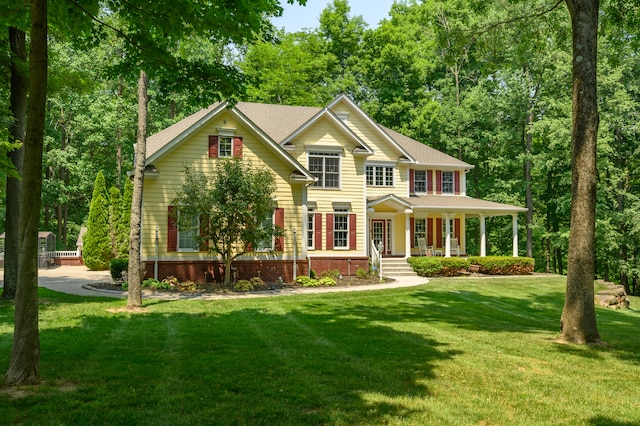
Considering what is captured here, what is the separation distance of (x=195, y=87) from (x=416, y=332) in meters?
6.27

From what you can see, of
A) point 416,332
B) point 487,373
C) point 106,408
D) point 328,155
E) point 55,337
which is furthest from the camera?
point 328,155

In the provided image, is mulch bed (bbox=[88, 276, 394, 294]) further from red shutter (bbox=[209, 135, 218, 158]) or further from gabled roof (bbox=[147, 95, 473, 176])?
red shutter (bbox=[209, 135, 218, 158])

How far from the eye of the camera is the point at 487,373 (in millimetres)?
6465

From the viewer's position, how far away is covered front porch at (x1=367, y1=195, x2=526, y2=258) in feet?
85.4

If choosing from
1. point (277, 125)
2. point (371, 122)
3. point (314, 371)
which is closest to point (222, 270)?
point (277, 125)

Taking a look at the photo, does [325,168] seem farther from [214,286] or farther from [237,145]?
[214,286]

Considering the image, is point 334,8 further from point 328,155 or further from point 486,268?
point 486,268

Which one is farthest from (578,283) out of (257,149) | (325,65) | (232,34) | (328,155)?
(325,65)

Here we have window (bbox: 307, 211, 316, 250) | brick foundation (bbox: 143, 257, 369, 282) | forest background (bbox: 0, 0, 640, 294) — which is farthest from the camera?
forest background (bbox: 0, 0, 640, 294)

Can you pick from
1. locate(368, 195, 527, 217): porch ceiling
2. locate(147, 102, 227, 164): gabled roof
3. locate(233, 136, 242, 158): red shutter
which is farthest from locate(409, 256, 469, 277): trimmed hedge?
locate(147, 102, 227, 164): gabled roof

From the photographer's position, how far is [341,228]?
2319 cm

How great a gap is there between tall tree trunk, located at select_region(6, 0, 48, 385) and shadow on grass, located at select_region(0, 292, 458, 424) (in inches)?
16.4

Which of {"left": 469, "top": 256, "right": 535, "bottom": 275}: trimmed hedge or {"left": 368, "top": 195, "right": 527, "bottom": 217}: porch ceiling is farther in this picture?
{"left": 469, "top": 256, "right": 535, "bottom": 275}: trimmed hedge

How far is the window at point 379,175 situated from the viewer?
26.4 metres
